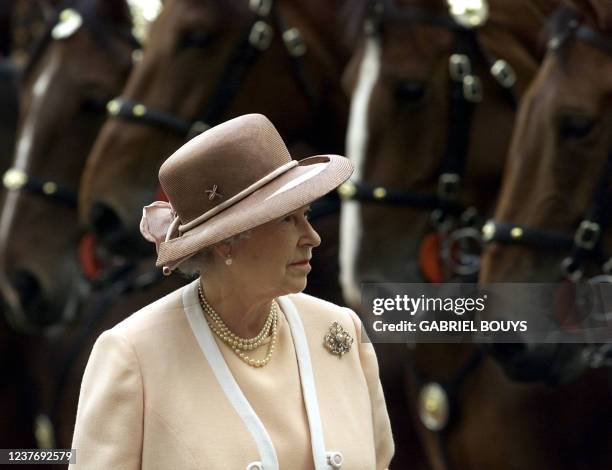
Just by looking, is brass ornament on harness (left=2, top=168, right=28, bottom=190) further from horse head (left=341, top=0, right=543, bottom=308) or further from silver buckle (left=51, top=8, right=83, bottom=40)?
horse head (left=341, top=0, right=543, bottom=308)

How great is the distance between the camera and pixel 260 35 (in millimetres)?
5848

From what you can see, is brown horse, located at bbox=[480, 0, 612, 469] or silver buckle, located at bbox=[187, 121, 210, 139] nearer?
brown horse, located at bbox=[480, 0, 612, 469]

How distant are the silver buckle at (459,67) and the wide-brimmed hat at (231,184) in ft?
7.97

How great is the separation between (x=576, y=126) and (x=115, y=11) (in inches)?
123

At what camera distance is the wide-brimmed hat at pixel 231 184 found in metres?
2.80

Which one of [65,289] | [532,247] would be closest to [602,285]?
[532,247]

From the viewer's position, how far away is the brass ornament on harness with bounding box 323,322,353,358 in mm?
3004

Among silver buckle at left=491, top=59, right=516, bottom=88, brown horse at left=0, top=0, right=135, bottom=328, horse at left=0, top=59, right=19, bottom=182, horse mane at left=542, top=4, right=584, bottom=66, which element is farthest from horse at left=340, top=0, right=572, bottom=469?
horse at left=0, top=59, right=19, bottom=182

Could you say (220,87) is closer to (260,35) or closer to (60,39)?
(260,35)

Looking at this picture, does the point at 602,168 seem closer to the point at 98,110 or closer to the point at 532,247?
the point at 532,247

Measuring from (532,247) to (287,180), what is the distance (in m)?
1.71

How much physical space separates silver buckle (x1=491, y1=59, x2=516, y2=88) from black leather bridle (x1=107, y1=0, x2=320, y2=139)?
90 centimetres

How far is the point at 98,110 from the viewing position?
691cm

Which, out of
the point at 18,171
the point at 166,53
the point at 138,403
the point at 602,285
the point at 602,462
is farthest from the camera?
the point at 18,171
